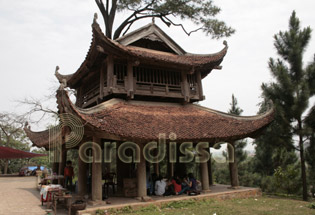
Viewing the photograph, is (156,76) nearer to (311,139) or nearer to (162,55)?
(162,55)

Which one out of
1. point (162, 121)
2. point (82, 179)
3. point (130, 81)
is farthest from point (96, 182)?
point (130, 81)

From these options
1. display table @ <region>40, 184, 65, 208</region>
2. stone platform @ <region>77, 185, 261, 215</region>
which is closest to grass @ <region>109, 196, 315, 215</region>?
stone platform @ <region>77, 185, 261, 215</region>

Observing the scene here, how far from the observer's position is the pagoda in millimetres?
9203

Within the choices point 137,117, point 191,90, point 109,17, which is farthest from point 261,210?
point 109,17

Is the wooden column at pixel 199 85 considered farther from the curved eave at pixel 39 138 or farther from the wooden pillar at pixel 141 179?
the curved eave at pixel 39 138

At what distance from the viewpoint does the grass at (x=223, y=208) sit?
27.9 feet

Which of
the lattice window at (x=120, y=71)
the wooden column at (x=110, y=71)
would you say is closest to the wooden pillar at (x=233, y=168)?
the lattice window at (x=120, y=71)

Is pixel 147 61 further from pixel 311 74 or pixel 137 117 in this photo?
pixel 311 74

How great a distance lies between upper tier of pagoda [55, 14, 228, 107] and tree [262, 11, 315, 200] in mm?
2977

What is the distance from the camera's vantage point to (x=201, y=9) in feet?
57.0

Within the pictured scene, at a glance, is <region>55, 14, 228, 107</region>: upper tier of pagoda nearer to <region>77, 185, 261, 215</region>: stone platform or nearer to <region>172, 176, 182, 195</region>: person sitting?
<region>172, 176, 182, 195</region>: person sitting

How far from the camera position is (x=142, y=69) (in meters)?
12.7

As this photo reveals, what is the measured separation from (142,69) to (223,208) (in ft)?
23.8

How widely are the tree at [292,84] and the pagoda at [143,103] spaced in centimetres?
141
